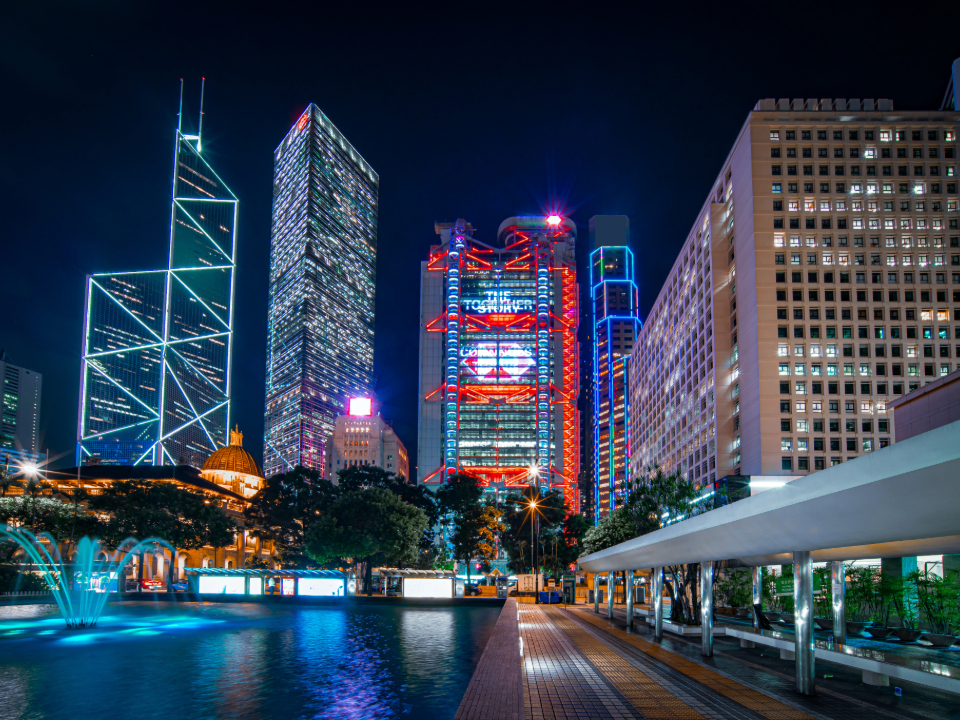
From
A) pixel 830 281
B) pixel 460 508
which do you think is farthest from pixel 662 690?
pixel 460 508

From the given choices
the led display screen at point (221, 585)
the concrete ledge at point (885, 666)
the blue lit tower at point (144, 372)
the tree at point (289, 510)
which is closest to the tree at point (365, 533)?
the led display screen at point (221, 585)

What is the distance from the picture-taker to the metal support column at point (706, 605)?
19.0 meters

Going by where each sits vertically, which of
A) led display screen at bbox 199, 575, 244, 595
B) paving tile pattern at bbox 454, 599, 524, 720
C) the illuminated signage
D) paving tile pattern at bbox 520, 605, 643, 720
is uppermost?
the illuminated signage

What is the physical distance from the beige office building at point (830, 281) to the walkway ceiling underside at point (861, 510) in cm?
5913

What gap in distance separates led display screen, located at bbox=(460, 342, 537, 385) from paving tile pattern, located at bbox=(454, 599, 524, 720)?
563 feet

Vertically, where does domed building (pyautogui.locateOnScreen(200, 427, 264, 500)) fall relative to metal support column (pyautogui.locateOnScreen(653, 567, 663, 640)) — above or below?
above

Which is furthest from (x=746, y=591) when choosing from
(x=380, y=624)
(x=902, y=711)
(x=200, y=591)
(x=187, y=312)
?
(x=187, y=312)

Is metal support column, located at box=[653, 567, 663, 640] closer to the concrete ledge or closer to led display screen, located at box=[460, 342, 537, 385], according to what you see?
the concrete ledge

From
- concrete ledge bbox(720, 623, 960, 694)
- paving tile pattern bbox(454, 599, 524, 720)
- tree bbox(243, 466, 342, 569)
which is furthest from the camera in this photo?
tree bbox(243, 466, 342, 569)

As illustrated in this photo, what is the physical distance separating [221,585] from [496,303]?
14734 centimetres

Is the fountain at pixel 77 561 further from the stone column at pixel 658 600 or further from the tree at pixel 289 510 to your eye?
the stone column at pixel 658 600

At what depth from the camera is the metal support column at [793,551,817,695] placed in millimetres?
13117

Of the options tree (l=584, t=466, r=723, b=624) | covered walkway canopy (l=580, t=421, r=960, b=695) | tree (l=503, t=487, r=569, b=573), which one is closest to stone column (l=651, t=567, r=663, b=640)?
tree (l=584, t=466, r=723, b=624)

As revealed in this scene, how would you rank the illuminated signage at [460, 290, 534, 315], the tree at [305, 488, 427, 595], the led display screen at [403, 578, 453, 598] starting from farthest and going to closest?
the illuminated signage at [460, 290, 534, 315] < the tree at [305, 488, 427, 595] < the led display screen at [403, 578, 453, 598]
